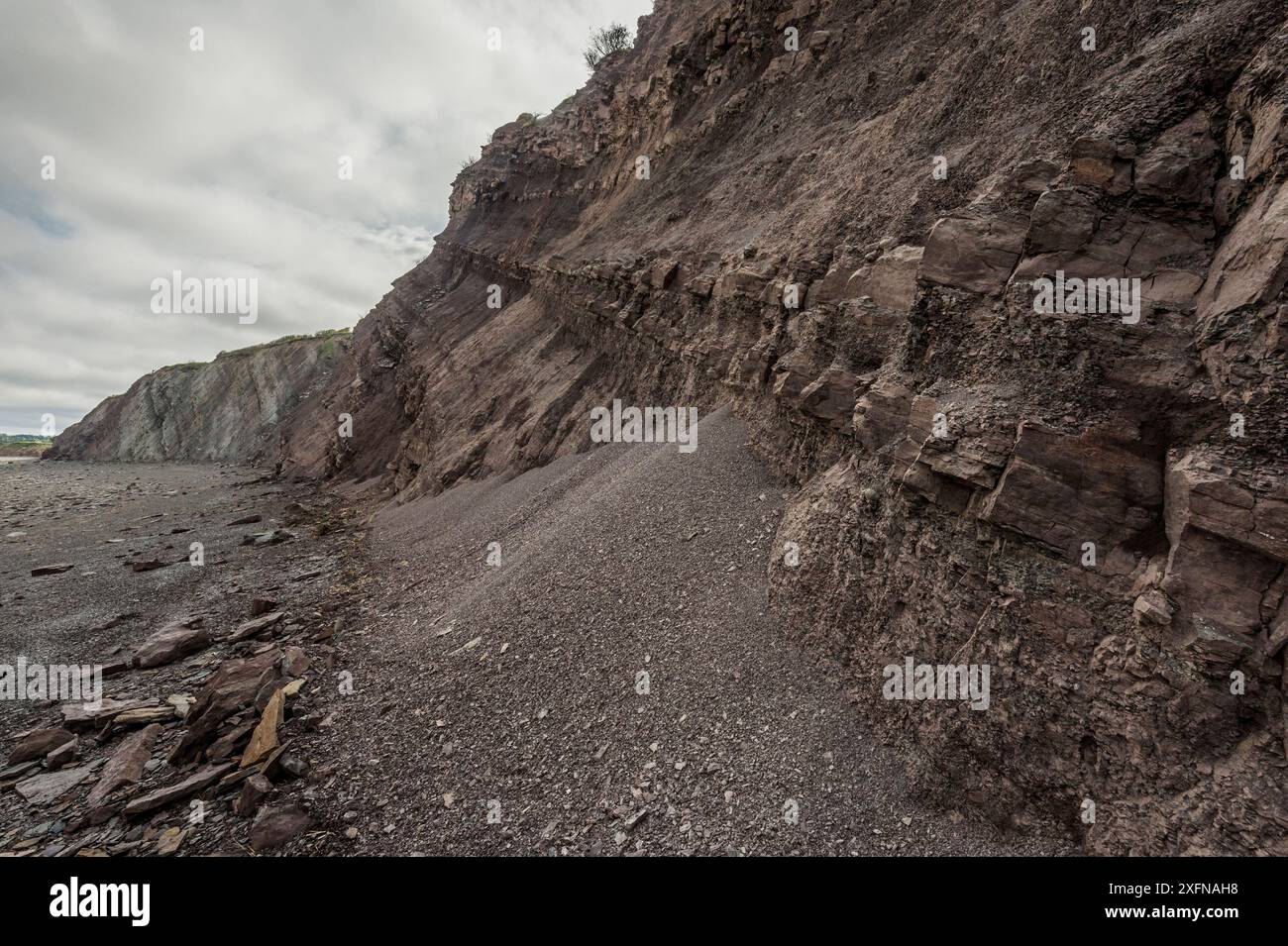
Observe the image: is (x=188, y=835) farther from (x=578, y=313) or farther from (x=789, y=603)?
(x=578, y=313)

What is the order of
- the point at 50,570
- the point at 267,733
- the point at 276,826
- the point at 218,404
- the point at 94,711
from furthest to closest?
the point at 218,404 → the point at 50,570 → the point at 94,711 → the point at 267,733 → the point at 276,826

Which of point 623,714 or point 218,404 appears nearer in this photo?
point 623,714

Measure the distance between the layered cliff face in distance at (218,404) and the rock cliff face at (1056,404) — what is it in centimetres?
7522

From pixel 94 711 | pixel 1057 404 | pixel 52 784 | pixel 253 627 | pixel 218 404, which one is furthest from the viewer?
pixel 218 404

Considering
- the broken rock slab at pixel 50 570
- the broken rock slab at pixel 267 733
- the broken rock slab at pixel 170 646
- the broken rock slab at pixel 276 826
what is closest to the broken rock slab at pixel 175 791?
the broken rock slab at pixel 267 733

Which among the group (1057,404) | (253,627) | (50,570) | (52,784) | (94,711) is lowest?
(52,784)

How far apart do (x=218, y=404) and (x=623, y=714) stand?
92.3m

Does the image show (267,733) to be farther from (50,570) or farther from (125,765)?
(50,570)

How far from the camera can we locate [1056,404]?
20.2 feet

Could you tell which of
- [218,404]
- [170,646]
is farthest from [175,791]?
[218,404]

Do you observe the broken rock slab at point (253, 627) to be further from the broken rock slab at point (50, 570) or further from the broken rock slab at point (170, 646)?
the broken rock slab at point (50, 570)

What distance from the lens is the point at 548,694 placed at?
901 centimetres

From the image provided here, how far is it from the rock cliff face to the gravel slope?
2.58 ft

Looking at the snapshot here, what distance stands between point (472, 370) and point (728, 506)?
71.8 feet
